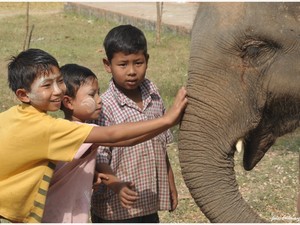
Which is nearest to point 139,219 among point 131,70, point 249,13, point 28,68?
point 131,70

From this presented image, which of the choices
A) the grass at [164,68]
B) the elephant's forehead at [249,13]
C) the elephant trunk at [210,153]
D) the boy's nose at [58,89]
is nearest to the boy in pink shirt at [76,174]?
the boy's nose at [58,89]

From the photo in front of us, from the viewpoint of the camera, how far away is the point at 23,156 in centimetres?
316

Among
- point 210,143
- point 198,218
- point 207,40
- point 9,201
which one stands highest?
point 207,40

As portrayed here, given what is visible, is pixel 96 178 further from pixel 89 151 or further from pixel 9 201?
pixel 9 201

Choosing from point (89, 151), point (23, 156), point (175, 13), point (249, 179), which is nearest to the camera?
point (23, 156)

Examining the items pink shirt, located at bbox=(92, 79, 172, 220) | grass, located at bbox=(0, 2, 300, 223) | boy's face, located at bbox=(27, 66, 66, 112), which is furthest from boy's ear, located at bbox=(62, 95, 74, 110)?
grass, located at bbox=(0, 2, 300, 223)

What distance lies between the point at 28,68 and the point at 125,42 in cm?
55

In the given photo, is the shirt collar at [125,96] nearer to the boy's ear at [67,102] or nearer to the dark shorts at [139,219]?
the boy's ear at [67,102]

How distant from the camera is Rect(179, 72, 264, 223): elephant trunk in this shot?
3334 mm

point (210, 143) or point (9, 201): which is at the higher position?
point (210, 143)

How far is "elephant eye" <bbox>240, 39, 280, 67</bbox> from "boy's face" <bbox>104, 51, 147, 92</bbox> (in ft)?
1.51

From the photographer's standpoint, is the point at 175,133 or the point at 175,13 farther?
→ the point at 175,13

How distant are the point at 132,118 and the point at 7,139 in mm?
631

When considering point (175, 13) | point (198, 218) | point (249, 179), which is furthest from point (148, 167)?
point (175, 13)
